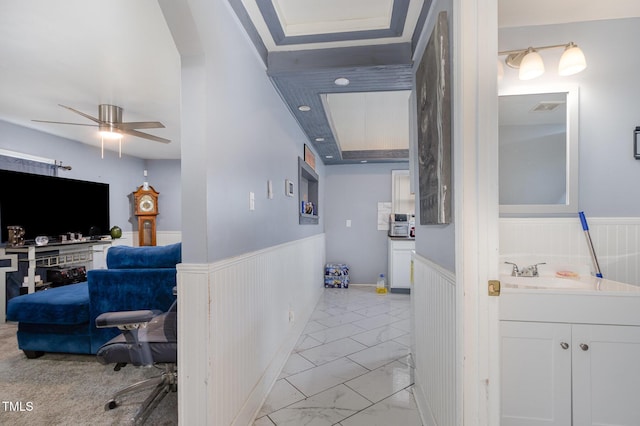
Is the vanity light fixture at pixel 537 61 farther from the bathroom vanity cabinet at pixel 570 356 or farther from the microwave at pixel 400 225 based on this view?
the microwave at pixel 400 225

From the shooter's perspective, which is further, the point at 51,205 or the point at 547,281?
the point at 51,205

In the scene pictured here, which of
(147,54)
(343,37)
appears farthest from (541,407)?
(147,54)

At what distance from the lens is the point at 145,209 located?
18.6 feet

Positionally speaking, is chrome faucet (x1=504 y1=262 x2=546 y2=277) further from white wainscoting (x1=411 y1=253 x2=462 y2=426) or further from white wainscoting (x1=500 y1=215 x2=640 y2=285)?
white wainscoting (x1=411 y1=253 x2=462 y2=426)

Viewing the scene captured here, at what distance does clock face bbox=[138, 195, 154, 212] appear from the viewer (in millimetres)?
5656

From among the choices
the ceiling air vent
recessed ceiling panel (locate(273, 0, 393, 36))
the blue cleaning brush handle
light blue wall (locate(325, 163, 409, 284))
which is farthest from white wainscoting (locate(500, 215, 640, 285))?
light blue wall (locate(325, 163, 409, 284))

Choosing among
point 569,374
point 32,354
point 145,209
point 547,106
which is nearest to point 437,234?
point 569,374

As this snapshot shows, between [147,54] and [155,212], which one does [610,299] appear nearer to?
[147,54]

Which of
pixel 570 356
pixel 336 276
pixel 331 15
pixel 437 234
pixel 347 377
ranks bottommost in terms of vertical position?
pixel 347 377

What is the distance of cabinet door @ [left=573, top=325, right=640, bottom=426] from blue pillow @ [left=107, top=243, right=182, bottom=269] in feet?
7.55

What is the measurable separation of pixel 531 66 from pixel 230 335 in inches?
86.8

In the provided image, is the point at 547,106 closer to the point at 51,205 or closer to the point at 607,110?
the point at 607,110

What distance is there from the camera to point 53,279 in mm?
4035

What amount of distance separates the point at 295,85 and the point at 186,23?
1.17 metres
